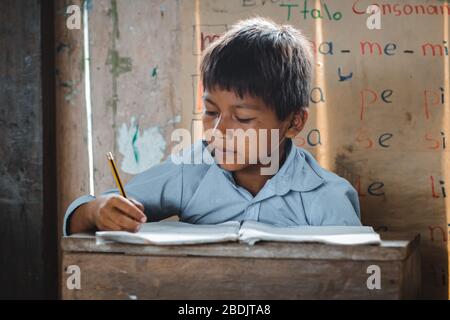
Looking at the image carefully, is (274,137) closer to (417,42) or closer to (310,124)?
(310,124)

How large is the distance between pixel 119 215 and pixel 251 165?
0.55 metres

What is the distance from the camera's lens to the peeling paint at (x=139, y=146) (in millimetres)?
2621

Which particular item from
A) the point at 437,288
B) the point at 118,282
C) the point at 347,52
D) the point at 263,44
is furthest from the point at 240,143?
the point at 437,288

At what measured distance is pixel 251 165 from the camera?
82.4 inches

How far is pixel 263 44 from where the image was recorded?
2.08 meters

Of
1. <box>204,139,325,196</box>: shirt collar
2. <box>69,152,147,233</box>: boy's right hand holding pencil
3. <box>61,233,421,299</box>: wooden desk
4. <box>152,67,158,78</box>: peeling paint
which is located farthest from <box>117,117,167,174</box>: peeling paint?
<box>61,233,421,299</box>: wooden desk

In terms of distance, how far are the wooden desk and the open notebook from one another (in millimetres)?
20

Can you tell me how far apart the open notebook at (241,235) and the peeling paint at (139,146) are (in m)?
0.81

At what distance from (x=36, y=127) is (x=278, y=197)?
1.13 meters

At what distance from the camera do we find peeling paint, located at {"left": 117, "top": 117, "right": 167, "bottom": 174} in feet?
8.60

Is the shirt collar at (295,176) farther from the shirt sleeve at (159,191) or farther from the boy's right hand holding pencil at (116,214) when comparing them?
the boy's right hand holding pencil at (116,214)

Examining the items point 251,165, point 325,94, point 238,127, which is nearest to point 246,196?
point 251,165

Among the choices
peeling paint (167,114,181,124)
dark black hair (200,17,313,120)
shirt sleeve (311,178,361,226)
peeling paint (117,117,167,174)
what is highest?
dark black hair (200,17,313,120)

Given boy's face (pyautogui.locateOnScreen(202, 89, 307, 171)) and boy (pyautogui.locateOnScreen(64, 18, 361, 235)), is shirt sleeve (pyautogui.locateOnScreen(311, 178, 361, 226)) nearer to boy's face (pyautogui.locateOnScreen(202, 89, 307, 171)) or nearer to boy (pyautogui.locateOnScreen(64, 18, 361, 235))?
boy (pyautogui.locateOnScreen(64, 18, 361, 235))
